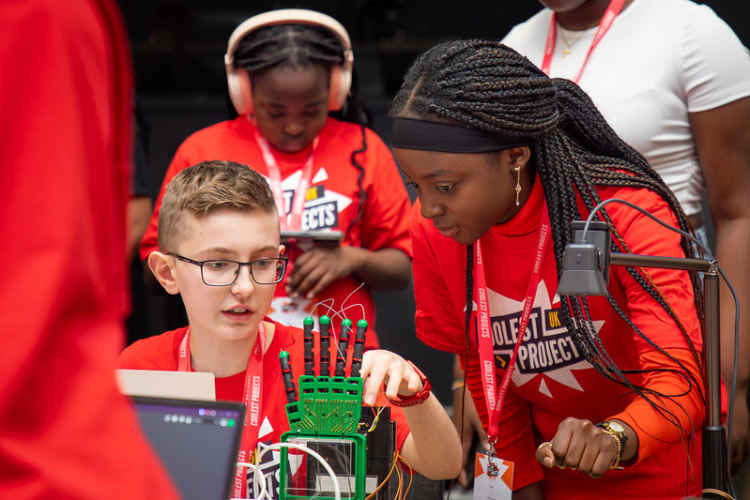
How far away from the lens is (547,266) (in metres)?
1.75

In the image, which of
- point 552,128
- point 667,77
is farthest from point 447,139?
point 667,77

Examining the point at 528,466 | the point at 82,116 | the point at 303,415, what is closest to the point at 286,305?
the point at 528,466

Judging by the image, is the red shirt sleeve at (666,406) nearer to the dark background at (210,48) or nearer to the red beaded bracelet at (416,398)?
the red beaded bracelet at (416,398)

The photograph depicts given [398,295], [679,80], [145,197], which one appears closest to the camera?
[679,80]

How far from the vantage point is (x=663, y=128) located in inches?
79.3

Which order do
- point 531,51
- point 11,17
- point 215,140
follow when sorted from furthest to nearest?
point 215,140 → point 531,51 → point 11,17

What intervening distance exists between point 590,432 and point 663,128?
920mm

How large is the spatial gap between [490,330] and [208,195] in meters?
0.66

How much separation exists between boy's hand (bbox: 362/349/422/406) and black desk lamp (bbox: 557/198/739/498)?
27cm

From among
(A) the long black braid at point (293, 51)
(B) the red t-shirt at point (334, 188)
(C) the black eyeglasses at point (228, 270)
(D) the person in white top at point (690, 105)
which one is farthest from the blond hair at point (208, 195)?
(D) the person in white top at point (690, 105)

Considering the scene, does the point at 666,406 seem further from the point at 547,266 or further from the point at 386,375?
the point at 386,375

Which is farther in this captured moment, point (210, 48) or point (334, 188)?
point (210, 48)

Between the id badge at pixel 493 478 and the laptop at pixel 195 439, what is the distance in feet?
2.16

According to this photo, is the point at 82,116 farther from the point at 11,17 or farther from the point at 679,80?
the point at 679,80
